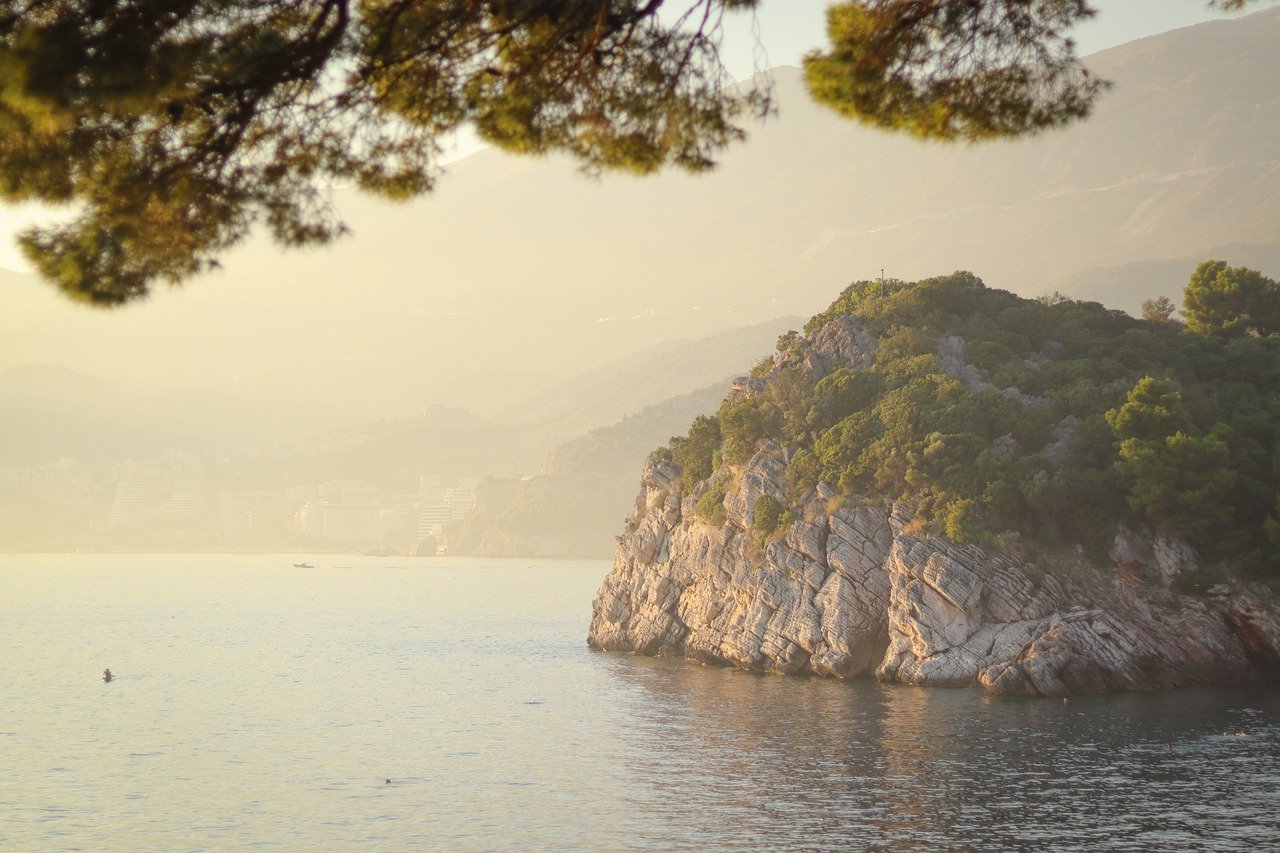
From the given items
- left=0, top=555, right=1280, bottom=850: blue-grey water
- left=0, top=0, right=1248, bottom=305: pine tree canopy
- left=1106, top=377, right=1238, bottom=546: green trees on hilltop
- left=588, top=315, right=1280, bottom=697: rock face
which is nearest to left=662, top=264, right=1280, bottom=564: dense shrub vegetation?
left=1106, top=377, right=1238, bottom=546: green trees on hilltop

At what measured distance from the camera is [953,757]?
132 feet

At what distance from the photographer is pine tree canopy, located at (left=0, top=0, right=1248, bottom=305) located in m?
12.8

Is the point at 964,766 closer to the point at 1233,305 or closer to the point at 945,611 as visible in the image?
the point at 945,611

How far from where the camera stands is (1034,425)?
201ft

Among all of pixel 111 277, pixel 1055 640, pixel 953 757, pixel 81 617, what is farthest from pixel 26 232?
→ pixel 81 617

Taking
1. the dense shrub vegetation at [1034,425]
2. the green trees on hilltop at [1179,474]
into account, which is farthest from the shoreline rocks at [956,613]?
the dense shrub vegetation at [1034,425]

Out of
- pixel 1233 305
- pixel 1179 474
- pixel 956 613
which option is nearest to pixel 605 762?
pixel 956 613

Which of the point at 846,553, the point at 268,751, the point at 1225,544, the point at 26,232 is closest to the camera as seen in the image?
the point at 26,232

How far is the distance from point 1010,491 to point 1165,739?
1766cm

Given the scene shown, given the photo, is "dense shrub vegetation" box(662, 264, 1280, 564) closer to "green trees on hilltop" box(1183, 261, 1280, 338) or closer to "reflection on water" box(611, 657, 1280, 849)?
"green trees on hilltop" box(1183, 261, 1280, 338)

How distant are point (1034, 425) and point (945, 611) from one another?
41.6 feet

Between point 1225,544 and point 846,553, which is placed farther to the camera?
point 846,553

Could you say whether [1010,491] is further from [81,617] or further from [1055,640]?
[81,617]

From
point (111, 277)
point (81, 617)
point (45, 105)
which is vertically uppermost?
point (45, 105)
